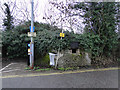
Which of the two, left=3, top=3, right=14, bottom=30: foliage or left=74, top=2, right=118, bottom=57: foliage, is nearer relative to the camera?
left=74, top=2, right=118, bottom=57: foliage

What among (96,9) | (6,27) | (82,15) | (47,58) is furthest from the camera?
(6,27)

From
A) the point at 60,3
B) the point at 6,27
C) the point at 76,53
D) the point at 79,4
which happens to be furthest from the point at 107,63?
the point at 6,27

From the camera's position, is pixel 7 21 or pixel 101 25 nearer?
pixel 101 25

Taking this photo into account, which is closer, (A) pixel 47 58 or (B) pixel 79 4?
(A) pixel 47 58

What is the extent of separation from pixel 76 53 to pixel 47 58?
6.85 ft

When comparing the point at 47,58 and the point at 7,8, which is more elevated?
the point at 7,8

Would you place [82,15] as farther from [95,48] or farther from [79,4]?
[95,48]

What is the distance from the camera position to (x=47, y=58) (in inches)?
255

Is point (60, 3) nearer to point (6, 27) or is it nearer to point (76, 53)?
point (76, 53)

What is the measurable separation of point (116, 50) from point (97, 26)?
2.92m

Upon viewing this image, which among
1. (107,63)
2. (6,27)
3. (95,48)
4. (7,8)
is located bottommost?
(107,63)

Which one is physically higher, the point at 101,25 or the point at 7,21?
the point at 7,21

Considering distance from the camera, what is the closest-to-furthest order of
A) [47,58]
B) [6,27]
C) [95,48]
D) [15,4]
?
[47,58], [95,48], [6,27], [15,4]

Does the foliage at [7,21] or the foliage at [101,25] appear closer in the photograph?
the foliage at [101,25]
